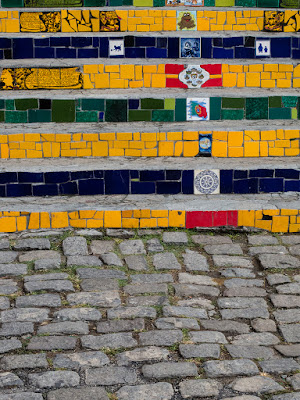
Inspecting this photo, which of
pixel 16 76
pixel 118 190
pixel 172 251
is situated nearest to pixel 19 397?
pixel 172 251

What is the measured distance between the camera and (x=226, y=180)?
6.47 m

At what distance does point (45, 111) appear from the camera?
6.32m

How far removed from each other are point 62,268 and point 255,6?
3.48 m

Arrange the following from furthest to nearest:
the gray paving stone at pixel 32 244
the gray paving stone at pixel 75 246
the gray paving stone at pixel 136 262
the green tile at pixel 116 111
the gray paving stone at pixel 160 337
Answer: the green tile at pixel 116 111 < the gray paving stone at pixel 32 244 < the gray paving stone at pixel 75 246 < the gray paving stone at pixel 136 262 < the gray paving stone at pixel 160 337

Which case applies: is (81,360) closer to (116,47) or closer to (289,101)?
(116,47)

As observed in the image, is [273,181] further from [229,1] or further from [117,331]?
[117,331]

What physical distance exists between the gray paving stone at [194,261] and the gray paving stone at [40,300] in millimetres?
1345

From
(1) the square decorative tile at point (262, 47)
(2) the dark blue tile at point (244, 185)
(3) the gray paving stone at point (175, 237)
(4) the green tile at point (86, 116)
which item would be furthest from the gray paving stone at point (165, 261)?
(1) the square decorative tile at point (262, 47)

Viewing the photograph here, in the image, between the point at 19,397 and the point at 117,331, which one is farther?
the point at 117,331

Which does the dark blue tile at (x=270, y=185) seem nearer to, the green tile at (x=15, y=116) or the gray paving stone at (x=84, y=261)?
the gray paving stone at (x=84, y=261)

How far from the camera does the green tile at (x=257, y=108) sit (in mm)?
6426

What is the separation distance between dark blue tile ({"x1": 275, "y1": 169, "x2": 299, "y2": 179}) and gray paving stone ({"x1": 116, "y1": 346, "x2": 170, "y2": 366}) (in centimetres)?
309

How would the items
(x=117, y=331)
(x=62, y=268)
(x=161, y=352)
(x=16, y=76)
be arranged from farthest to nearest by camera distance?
1. (x=16, y=76)
2. (x=62, y=268)
3. (x=117, y=331)
4. (x=161, y=352)

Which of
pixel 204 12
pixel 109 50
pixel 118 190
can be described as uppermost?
pixel 204 12
